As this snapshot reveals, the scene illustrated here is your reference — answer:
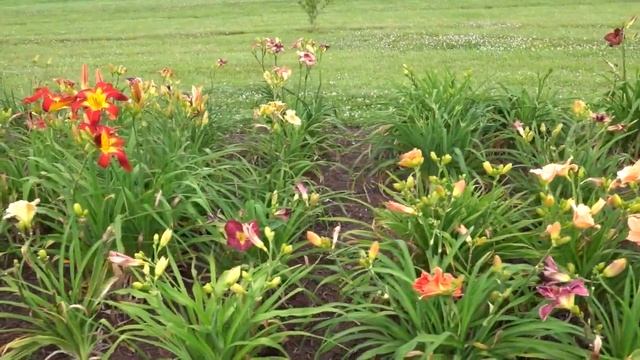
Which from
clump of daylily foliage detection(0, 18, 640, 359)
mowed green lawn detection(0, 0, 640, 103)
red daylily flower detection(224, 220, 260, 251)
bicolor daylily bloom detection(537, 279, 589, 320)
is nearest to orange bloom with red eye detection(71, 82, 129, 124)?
clump of daylily foliage detection(0, 18, 640, 359)

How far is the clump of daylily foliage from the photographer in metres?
2.00

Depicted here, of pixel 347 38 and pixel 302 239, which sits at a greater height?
pixel 347 38

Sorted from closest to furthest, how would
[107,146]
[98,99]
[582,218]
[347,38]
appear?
[582,218] → [107,146] → [98,99] → [347,38]

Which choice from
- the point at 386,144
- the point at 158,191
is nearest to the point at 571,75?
the point at 386,144

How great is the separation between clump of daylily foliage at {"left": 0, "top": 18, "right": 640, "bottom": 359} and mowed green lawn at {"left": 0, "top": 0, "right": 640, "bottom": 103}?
6.59ft

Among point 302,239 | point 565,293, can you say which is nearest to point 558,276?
point 565,293

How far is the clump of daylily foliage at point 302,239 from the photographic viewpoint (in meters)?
2.00

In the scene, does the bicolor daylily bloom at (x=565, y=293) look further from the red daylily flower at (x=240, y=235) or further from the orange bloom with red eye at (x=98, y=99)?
the orange bloom with red eye at (x=98, y=99)

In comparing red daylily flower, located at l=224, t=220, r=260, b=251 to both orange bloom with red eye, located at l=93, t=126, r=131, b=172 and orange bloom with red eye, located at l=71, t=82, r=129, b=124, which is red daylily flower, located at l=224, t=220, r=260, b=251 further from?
orange bloom with red eye, located at l=71, t=82, r=129, b=124

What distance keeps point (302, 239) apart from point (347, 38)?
8.87 meters

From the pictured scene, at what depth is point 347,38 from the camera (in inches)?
448

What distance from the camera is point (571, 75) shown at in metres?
7.01

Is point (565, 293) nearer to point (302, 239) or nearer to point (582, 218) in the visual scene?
point (582, 218)

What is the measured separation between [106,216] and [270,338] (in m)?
0.88
